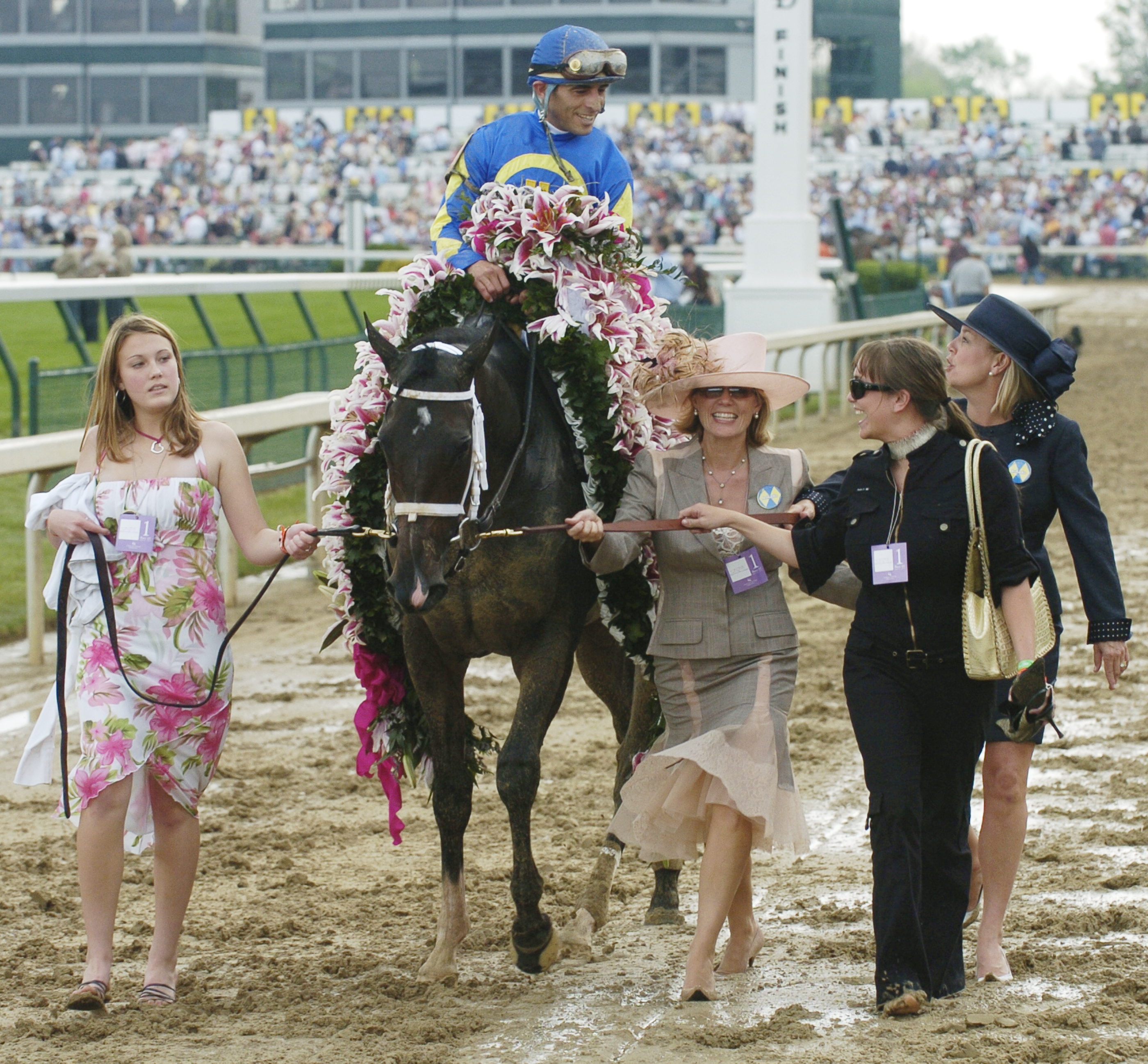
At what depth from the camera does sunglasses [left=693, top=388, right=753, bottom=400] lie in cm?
386

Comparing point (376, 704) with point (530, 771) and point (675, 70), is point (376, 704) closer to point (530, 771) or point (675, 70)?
point (530, 771)

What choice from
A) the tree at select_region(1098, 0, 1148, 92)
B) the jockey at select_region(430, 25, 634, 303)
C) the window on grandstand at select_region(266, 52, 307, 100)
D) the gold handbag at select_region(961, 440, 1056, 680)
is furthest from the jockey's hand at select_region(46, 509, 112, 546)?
the tree at select_region(1098, 0, 1148, 92)

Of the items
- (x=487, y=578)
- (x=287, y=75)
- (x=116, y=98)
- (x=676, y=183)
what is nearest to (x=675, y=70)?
(x=287, y=75)

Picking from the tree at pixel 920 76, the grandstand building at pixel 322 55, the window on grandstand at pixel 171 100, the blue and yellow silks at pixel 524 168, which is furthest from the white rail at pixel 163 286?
the tree at pixel 920 76

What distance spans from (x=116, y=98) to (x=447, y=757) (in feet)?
176

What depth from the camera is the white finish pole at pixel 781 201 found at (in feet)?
58.7

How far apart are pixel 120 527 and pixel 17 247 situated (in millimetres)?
30745

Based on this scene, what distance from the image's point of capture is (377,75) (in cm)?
5288

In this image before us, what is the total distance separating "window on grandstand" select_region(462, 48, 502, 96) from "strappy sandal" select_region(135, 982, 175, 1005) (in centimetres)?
5030

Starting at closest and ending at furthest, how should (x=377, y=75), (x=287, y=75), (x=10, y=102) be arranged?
(x=377, y=75), (x=10, y=102), (x=287, y=75)

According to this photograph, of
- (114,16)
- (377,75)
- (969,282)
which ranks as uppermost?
(114,16)

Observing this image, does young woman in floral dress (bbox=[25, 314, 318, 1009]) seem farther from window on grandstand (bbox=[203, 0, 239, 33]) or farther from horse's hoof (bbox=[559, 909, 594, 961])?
window on grandstand (bbox=[203, 0, 239, 33])

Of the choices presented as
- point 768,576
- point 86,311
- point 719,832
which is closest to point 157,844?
point 719,832

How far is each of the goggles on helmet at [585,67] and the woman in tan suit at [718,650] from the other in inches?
37.5
